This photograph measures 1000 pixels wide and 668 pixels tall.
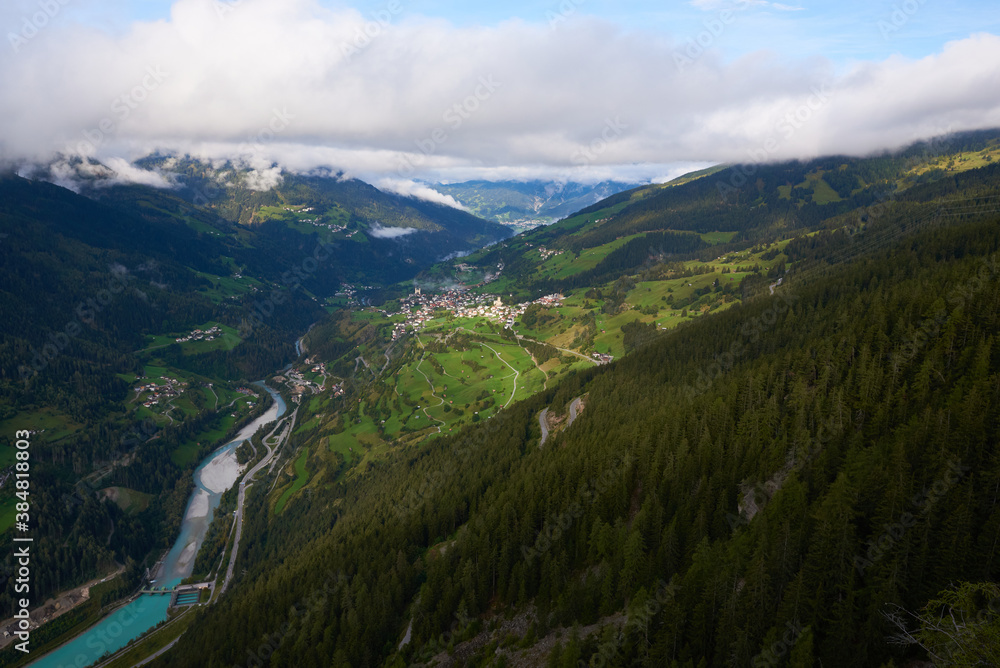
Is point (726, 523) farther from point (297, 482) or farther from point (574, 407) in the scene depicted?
point (297, 482)

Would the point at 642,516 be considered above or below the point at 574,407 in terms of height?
above

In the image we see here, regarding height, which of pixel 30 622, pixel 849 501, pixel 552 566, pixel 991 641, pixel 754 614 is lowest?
pixel 30 622

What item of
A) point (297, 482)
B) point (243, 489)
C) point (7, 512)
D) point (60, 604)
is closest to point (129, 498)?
point (7, 512)

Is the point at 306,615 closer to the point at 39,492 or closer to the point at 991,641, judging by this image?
the point at 991,641

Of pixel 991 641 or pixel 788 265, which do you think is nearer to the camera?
pixel 991 641

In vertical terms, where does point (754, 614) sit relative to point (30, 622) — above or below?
above

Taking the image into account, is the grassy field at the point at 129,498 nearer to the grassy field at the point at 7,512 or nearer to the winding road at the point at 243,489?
the grassy field at the point at 7,512

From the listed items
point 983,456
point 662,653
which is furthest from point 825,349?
point 662,653
